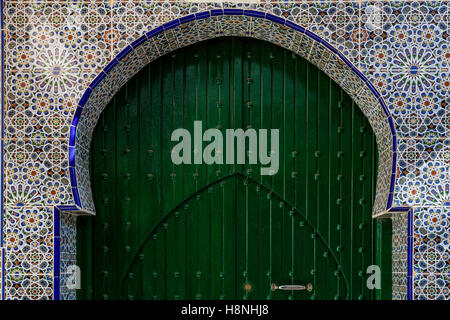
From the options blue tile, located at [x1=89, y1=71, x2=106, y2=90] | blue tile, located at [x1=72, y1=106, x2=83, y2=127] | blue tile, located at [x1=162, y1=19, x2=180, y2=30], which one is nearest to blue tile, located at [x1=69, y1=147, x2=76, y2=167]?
blue tile, located at [x1=72, y1=106, x2=83, y2=127]

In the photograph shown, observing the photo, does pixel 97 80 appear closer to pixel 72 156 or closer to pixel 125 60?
pixel 125 60

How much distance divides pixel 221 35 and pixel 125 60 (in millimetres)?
567

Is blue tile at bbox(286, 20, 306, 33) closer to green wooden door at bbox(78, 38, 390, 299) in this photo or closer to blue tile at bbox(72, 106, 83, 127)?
green wooden door at bbox(78, 38, 390, 299)

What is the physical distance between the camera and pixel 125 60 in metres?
3.54

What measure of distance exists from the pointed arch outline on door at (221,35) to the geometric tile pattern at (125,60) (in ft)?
0.05

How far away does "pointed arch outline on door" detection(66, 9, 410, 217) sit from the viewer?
3.46m

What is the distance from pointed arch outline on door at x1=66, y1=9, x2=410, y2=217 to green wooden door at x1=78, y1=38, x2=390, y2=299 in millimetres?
76

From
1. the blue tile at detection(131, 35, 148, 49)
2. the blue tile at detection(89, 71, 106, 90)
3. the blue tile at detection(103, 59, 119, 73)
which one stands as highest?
the blue tile at detection(131, 35, 148, 49)

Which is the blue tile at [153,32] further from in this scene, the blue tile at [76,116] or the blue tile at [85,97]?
the blue tile at [76,116]

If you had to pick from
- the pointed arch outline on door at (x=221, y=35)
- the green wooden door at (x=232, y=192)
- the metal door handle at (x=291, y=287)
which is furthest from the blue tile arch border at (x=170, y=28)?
the metal door handle at (x=291, y=287)

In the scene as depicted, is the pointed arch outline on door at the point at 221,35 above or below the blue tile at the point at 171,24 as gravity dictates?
below

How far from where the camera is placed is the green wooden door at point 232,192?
12.0ft

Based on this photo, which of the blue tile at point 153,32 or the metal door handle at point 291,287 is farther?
the metal door handle at point 291,287

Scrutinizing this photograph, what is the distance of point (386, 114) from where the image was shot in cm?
346
